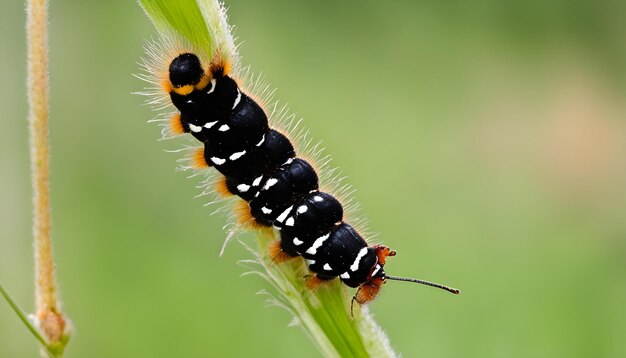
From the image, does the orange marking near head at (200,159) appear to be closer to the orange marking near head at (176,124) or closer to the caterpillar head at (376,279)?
the orange marking near head at (176,124)

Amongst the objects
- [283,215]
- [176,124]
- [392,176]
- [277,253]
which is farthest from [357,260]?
[392,176]

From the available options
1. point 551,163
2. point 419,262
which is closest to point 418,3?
point 551,163

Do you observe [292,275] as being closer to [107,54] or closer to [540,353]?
[540,353]

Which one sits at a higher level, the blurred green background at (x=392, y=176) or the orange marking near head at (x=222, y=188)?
the orange marking near head at (x=222, y=188)

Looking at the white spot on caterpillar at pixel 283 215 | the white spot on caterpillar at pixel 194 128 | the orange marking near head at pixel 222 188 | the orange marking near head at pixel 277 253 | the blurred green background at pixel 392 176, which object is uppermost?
the orange marking near head at pixel 277 253

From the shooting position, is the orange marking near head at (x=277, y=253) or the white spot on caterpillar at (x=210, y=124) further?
the white spot on caterpillar at (x=210, y=124)

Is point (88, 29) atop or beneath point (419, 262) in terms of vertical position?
beneath

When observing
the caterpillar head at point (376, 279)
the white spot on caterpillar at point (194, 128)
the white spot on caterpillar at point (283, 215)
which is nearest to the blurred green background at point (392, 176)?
the caterpillar head at point (376, 279)

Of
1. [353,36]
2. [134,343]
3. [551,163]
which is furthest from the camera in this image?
[353,36]
